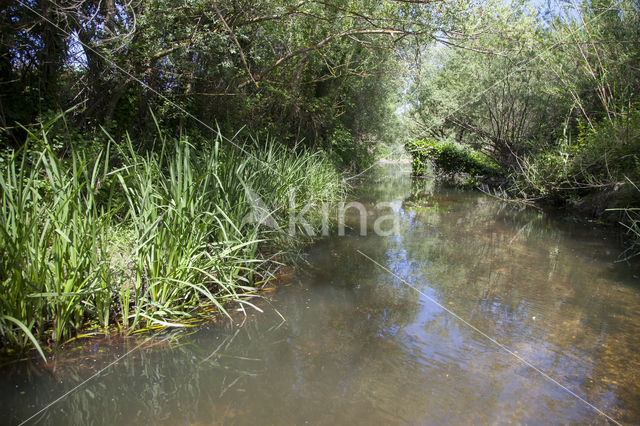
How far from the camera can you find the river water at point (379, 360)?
2.05 meters

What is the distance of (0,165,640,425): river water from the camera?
2051 millimetres

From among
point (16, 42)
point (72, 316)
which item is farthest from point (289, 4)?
point (72, 316)

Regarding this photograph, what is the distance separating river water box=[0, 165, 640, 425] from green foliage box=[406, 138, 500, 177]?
9.28 metres

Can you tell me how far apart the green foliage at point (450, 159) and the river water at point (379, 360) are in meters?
9.28

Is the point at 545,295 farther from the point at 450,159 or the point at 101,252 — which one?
the point at 450,159

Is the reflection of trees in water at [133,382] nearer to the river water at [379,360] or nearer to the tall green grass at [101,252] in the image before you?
the river water at [379,360]

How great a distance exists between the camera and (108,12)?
16.2 feet

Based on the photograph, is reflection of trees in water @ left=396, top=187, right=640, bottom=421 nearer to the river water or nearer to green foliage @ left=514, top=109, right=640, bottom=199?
the river water

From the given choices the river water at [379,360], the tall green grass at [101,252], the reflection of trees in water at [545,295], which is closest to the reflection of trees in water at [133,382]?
the river water at [379,360]

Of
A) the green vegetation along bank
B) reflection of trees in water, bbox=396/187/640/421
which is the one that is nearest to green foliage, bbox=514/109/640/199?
the green vegetation along bank

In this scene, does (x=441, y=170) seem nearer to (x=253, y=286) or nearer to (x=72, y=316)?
(x=253, y=286)

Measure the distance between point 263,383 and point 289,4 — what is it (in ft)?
16.7

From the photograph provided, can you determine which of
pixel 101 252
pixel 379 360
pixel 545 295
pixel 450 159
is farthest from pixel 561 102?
pixel 101 252

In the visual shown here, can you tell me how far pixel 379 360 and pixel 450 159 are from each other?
43.6 feet
